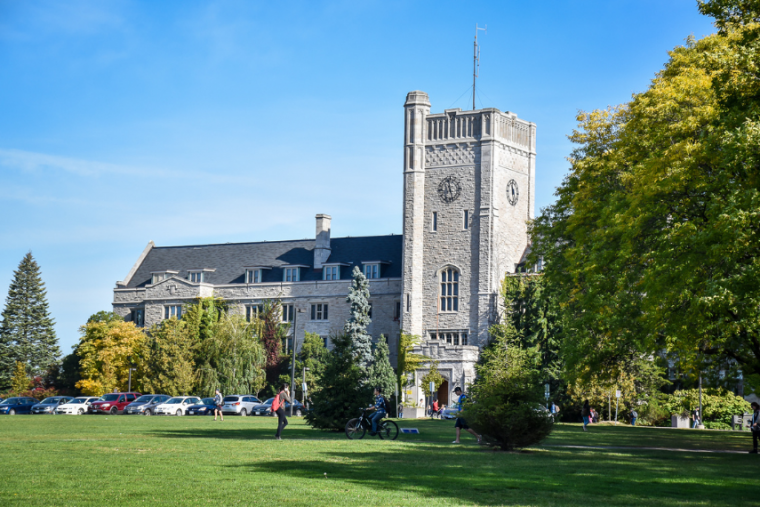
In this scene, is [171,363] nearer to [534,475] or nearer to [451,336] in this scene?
[451,336]

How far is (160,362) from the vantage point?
69.3m

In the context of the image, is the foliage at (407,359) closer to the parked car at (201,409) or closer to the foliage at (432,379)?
the foliage at (432,379)

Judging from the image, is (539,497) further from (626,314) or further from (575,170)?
(575,170)

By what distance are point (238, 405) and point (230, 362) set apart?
10.1 m

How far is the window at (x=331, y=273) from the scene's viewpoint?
82.2 metres

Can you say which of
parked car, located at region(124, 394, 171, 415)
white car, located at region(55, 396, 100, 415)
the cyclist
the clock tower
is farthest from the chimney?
the cyclist

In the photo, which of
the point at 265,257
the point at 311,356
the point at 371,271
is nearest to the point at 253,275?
the point at 265,257

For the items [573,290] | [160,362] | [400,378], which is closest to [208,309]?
[160,362]

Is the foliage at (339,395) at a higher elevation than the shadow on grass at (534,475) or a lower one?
higher

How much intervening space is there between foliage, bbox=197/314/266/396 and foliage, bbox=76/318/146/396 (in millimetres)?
9009

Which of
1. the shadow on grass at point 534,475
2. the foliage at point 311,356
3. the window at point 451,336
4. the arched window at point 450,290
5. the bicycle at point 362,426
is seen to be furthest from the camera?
the arched window at point 450,290

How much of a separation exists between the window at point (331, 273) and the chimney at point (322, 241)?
1.84m

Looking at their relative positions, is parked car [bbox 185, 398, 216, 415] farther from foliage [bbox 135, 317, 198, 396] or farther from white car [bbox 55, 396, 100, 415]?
foliage [bbox 135, 317, 198, 396]

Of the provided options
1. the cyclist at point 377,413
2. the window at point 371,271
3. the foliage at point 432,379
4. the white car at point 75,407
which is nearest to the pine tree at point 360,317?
the window at point 371,271
